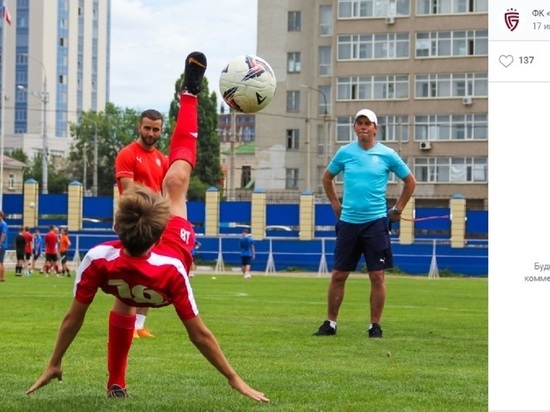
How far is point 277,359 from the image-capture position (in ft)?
30.3

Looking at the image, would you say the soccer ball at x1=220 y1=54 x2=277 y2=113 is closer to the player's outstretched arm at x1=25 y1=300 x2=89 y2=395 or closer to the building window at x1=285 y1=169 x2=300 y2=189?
the player's outstretched arm at x1=25 y1=300 x2=89 y2=395

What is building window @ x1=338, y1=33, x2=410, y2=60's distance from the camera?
7694 cm

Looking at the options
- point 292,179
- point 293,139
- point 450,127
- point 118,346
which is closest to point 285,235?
point 450,127

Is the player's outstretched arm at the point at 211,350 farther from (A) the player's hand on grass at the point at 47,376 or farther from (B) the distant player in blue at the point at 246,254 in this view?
(B) the distant player in blue at the point at 246,254

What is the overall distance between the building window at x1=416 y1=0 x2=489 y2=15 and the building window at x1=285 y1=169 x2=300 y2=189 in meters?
16.4

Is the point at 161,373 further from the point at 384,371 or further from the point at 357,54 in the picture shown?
the point at 357,54

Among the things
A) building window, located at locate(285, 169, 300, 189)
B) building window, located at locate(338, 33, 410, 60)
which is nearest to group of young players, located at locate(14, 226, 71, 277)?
building window, located at locate(338, 33, 410, 60)

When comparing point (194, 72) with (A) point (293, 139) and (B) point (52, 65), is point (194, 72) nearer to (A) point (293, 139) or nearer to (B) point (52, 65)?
(A) point (293, 139)

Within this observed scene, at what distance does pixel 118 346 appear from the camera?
727 cm

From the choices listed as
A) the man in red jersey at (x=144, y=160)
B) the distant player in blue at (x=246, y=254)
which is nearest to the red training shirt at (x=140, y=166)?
the man in red jersey at (x=144, y=160)

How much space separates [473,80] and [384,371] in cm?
6856

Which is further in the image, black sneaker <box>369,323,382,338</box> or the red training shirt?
black sneaker <box>369,323,382,338</box>

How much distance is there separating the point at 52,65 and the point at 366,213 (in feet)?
438
